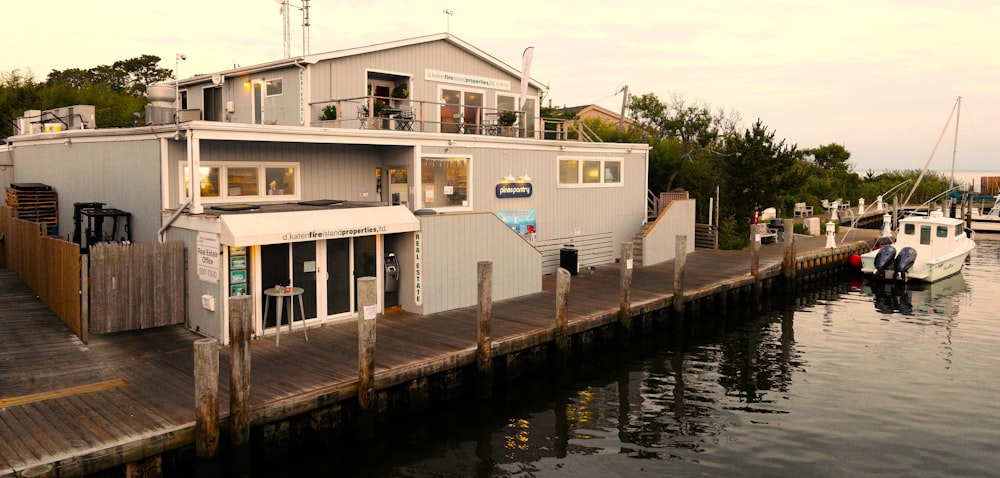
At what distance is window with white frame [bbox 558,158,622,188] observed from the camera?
83.1 feet

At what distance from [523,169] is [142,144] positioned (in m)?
11.2

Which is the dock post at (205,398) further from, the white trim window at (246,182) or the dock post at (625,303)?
the dock post at (625,303)

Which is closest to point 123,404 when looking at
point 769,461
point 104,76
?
point 769,461

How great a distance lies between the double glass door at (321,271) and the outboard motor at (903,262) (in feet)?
77.5

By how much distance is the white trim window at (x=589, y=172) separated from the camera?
996 inches

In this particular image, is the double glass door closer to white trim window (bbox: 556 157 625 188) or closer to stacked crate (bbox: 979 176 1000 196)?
white trim window (bbox: 556 157 625 188)

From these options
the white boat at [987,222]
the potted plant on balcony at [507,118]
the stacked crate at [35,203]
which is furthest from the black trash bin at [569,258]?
the white boat at [987,222]

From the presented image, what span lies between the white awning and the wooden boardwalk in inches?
84.9

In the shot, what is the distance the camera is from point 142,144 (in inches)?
678

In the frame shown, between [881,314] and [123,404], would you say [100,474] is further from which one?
[881,314]

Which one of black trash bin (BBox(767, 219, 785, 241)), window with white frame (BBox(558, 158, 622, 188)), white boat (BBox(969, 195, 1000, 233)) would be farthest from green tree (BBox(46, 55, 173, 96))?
white boat (BBox(969, 195, 1000, 233))

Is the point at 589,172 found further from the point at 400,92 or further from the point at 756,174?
the point at 756,174

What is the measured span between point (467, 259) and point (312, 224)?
4705 millimetres

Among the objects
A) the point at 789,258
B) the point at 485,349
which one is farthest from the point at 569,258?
the point at 485,349
